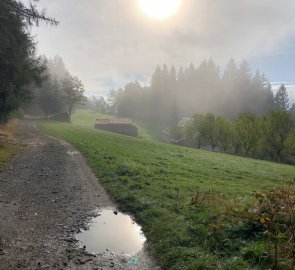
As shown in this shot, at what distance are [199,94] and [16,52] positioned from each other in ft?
379

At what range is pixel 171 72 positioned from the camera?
13812 cm

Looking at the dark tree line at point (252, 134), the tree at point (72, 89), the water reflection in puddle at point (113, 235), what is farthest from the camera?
the tree at point (72, 89)

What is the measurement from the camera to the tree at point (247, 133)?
2393 inches

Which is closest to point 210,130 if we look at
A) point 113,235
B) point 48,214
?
point 48,214

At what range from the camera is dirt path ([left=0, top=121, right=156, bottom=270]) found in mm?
7617

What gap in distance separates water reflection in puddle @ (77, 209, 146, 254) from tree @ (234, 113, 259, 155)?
54932mm

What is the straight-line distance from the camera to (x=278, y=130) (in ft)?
186

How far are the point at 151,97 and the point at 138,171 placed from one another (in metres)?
115

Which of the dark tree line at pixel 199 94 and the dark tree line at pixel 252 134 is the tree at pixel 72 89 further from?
the dark tree line at pixel 199 94

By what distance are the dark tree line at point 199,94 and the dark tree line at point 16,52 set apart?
98.2m

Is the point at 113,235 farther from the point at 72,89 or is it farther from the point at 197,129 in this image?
the point at 72,89

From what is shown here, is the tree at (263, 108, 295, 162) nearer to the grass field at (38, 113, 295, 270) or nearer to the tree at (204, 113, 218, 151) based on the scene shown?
the tree at (204, 113, 218, 151)

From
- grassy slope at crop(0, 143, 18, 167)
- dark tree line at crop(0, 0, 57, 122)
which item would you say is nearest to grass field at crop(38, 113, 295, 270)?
grassy slope at crop(0, 143, 18, 167)

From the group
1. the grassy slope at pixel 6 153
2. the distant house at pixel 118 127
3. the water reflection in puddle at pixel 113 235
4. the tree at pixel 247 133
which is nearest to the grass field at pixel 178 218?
the water reflection in puddle at pixel 113 235
